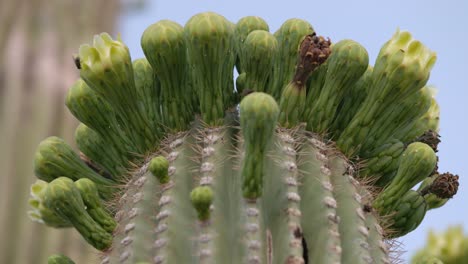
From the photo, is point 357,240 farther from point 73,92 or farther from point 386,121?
point 73,92

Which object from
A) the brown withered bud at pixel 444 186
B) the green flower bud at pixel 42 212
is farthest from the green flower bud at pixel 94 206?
the brown withered bud at pixel 444 186

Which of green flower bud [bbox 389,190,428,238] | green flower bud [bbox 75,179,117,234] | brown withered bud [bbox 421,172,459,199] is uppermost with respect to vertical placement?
green flower bud [bbox 75,179,117,234]

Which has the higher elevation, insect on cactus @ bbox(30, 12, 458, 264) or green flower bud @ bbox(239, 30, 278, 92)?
green flower bud @ bbox(239, 30, 278, 92)

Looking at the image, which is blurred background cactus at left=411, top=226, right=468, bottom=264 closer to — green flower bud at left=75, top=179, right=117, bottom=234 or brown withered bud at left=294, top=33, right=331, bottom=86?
brown withered bud at left=294, top=33, right=331, bottom=86

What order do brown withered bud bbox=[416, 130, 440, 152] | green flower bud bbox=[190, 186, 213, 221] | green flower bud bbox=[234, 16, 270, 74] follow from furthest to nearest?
brown withered bud bbox=[416, 130, 440, 152]
green flower bud bbox=[234, 16, 270, 74]
green flower bud bbox=[190, 186, 213, 221]

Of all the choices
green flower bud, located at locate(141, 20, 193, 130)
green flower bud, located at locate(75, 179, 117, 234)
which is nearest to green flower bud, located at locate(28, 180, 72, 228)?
green flower bud, located at locate(75, 179, 117, 234)

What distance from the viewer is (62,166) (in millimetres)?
2873

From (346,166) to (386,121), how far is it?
221 mm

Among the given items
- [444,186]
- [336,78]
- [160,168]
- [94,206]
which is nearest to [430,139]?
[444,186]

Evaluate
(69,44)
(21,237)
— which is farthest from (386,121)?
(69,44)

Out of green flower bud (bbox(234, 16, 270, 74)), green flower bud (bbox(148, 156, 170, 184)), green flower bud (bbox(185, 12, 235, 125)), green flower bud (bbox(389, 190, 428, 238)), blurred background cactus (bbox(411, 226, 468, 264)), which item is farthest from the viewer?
blurred background cactus (bbox(411, 226, 468, 264))

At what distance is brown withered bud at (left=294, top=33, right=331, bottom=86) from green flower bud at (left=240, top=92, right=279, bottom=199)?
0.33 m

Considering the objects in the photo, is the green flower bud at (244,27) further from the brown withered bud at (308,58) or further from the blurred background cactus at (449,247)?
the blurred background cactus at (449,247)

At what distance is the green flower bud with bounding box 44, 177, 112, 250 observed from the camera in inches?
100
